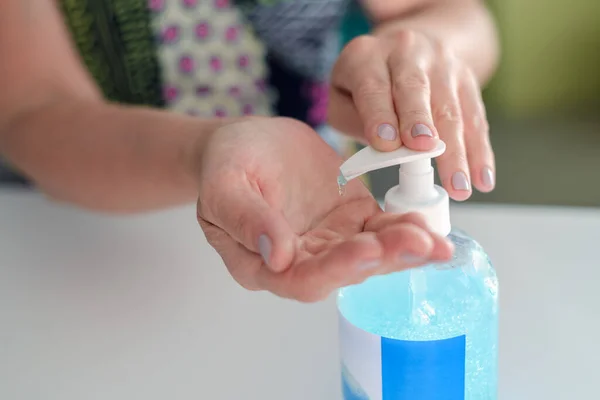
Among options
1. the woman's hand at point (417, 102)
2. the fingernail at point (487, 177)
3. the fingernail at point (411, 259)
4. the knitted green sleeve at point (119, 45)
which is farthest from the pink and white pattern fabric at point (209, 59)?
the fingernail at point (411, 259)

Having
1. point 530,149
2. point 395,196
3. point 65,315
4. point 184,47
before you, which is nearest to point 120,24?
point 184,47

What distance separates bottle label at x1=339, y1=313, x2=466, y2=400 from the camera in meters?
0.38

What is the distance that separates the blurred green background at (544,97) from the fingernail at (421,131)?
2.72 ft

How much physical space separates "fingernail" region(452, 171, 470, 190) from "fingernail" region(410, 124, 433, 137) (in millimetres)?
42

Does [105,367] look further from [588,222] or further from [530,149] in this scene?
[530,149]

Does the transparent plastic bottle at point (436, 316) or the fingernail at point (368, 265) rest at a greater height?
the fingernail at point (368, 265)

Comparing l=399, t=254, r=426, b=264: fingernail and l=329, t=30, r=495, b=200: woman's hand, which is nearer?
l=399, t=254, r=426, b=264: fingernail

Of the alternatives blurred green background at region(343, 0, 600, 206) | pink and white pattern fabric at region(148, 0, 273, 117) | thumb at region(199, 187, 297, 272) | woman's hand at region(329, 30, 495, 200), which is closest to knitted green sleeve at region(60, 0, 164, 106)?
pink and white pattern fabric at region(148, 0, 273, 117)

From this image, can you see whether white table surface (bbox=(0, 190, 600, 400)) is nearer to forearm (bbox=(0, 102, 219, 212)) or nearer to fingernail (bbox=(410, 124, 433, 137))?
forearm (bbox=(0, 102, 219, 212))

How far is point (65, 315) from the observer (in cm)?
58

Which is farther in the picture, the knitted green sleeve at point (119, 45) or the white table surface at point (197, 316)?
the knitted green sleeve at point (119, 45)

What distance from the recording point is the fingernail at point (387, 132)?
402 millimetres

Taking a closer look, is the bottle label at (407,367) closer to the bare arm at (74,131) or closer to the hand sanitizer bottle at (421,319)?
the hand sanitizer bottle at (421,319)

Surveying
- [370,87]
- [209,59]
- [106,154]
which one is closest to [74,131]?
[106,154]
